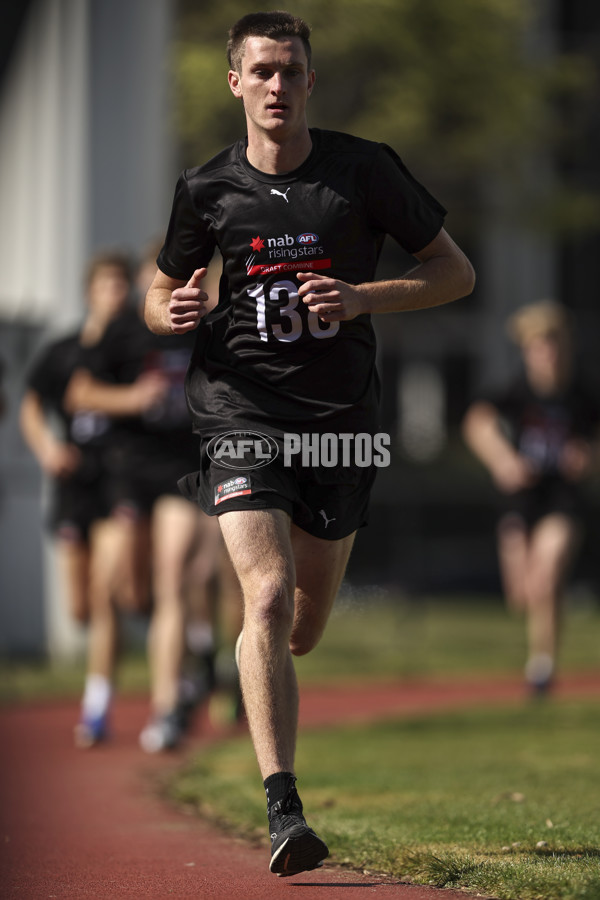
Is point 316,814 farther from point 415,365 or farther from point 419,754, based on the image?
point 415,365

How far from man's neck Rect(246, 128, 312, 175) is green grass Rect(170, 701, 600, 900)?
2.23 m

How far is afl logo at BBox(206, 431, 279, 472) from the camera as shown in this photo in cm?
471

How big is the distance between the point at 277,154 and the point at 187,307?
0.58 meters

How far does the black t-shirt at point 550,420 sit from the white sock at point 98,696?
359 centimetres

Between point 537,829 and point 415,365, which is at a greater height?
point 415,365

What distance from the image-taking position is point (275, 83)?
4727 millimetres

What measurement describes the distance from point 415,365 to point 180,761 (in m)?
21.4

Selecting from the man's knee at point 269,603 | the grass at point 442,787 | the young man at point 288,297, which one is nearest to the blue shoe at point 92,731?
the grass at point 442,787

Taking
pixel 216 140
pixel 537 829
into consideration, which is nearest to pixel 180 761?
pixel 537 829

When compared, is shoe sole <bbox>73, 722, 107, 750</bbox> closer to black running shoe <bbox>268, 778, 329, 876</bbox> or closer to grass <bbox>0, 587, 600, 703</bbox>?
grass <bbox>0, 587, 600, 703</bbox>

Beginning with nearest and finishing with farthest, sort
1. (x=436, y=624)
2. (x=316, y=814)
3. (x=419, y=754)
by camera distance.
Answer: (x=316, y=814)
(x=419, y=754)
(x=436, y=624)

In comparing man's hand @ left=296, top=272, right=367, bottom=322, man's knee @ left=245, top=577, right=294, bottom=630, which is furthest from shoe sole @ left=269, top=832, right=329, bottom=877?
man's hand @ left=296, top=272, right=367, bottom=322

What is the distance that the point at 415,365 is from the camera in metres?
28.5

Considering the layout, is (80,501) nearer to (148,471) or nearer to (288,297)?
(148,471)
